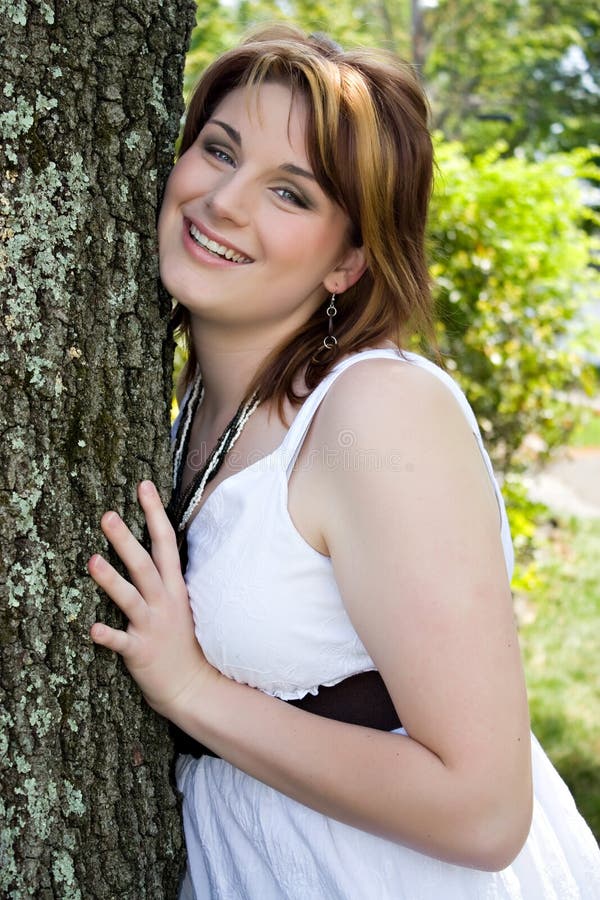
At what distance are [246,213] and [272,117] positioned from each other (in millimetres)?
199

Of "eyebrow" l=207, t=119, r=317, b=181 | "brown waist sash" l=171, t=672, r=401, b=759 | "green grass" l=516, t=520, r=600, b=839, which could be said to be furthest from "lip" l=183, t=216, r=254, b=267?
"green grass" l=516, t=520, r=600, b=839

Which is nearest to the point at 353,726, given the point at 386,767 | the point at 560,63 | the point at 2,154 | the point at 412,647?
the point at 386,767

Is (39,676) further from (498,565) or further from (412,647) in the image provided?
(498,565)

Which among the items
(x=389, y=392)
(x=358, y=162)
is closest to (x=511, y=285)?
(x=358, y=162)

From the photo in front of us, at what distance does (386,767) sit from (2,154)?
1.20m

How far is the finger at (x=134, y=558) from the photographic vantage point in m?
1.73

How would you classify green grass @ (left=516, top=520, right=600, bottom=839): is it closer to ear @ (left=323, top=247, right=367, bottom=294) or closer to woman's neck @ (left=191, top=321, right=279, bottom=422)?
woman's neck @ (left=191, top=321, right=279, bottom=422)

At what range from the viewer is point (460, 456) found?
1671 millimetres

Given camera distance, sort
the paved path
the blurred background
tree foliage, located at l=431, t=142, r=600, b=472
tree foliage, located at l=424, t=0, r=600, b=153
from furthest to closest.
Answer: tree foliage, located at l=424, t=0, r=600, b=153
the paved path
tree foliage, located at l=431, t=142, r=600, b=472
the blurred background

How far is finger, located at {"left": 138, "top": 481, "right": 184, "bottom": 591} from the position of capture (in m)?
1.79

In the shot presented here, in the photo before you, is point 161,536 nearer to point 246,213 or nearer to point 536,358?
point 246,213

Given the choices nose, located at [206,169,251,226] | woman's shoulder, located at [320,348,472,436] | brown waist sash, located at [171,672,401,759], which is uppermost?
nose, located at [206,169,251,226]

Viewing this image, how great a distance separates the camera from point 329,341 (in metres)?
2.08

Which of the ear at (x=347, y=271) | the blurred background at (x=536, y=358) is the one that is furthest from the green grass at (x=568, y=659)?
the ear at (x=347, y=271)
